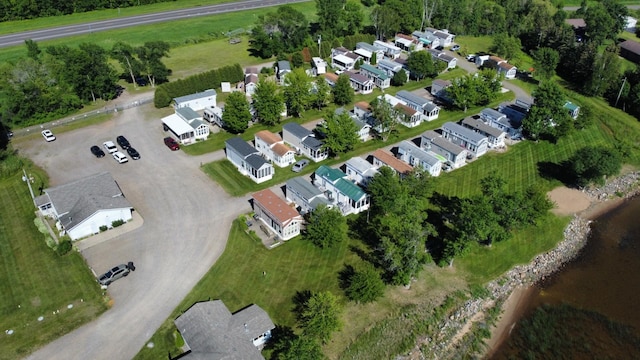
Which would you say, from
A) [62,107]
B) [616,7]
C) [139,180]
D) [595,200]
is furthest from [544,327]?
[616,7]

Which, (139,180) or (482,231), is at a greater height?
(482,231)

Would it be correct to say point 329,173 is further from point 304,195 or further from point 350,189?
point 304,195

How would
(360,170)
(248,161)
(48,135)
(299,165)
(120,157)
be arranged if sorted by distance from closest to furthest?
(360,170) → (248,161) → (299,165) → (120,157) → (48,135)

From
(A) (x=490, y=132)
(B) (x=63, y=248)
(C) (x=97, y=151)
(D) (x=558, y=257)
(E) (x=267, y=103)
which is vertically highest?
(E) (x=267, y=103)

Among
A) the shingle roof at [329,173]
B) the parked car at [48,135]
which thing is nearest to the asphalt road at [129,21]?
the parked car at [48,135]

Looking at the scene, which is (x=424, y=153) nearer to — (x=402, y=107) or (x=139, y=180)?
(x=402, y=107)

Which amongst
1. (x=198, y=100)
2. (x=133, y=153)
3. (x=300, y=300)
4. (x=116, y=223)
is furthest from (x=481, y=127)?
(x=116, y=223)

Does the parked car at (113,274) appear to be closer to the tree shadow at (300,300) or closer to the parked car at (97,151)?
the tree shadow at (300,300)
